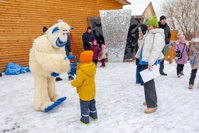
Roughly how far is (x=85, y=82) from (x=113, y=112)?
1.01 m

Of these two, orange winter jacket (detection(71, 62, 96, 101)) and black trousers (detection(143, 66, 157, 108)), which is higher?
orange winter jacket (detection(71, 62, 96, 101))

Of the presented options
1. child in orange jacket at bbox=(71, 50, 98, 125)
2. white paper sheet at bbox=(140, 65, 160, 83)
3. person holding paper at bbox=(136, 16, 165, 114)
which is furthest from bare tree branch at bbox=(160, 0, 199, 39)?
child in orange jacket at bbox=(71, 50, 98, 125)

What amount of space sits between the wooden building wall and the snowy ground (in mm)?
3195

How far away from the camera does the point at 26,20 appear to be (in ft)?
Answer: 30.0

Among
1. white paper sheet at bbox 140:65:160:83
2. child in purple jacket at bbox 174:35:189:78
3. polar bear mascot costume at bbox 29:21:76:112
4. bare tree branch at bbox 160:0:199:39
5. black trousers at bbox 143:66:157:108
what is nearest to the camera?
polar bear mascot costume at bbox 29:21:76:112

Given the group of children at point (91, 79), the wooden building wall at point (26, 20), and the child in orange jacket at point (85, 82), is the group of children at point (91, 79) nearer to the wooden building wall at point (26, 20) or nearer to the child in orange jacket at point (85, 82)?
the child in orange jacket at point (85, 82)

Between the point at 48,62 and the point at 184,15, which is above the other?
the point at 184,15

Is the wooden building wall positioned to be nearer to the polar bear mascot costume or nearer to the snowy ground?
the snowy ground

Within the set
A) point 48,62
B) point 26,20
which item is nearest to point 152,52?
point 48,62

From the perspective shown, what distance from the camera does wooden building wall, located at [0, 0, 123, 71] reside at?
8.54 m

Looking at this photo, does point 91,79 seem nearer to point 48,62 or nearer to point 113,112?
point 48,62

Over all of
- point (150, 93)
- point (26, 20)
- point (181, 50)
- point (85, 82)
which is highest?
point (26, 20)

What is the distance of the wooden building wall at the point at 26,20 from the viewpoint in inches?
336

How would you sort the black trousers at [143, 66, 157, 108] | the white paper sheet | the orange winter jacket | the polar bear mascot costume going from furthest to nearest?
the black trousers at [143, 66, 157, 108]
the white paper sheet
the polar bear mascot costume
the orange winter jacket
